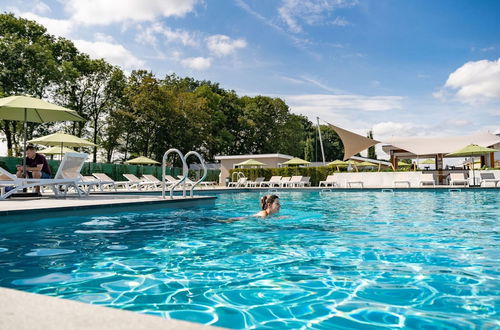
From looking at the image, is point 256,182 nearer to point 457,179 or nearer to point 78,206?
point 457,179

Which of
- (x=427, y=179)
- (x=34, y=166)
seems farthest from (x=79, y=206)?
(x=427, y=179)

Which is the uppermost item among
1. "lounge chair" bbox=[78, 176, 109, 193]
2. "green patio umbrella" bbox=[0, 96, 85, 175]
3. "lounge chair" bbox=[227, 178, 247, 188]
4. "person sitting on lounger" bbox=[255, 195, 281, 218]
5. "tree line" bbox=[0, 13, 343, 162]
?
"tree line" bbox=[0, 13, 343, 162]

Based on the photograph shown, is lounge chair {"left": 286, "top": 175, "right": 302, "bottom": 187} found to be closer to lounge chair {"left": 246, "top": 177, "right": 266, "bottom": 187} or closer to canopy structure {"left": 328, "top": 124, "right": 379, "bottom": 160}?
lounge chair {"left": 246, "top": 177, "right": 266, "bottom": 187}

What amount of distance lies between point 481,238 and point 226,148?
134ft

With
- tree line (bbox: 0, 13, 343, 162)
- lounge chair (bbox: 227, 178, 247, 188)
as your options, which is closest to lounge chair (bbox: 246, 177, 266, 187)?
lounge chair (bbox: 227, 178, 247, 188)

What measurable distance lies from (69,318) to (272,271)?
7.57 feet

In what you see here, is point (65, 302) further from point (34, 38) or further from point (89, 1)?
point (34, 38)

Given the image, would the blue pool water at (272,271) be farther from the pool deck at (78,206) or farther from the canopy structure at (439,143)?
the canopy structure at (439,143)

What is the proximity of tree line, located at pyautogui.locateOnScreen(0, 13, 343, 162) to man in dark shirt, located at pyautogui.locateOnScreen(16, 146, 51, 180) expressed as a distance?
17.6 metres

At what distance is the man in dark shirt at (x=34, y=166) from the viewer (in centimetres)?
962

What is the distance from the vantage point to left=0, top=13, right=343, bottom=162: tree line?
85.9ft

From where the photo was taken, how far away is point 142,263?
12.5 ft

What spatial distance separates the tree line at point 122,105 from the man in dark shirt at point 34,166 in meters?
17.6

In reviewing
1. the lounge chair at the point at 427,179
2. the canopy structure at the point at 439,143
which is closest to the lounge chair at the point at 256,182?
the lounge chair at the point at 427,179
